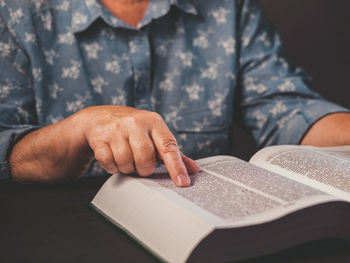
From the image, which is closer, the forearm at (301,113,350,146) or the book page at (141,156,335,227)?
the book page at (141,156,335,227)

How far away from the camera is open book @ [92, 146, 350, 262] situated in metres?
0.39

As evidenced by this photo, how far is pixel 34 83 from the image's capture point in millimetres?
973

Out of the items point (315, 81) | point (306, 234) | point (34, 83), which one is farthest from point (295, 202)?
point (315, 81)

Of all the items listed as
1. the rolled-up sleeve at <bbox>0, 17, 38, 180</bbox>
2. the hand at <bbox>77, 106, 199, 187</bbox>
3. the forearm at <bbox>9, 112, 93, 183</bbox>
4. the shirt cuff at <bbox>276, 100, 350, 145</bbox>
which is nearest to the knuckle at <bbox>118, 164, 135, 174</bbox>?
the hand at <bbox>77, 106, 199, 187</bbox>

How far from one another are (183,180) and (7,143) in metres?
0.39

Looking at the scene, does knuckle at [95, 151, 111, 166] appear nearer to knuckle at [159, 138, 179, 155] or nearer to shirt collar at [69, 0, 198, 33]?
knuckle at [159, 138, 179, 155]

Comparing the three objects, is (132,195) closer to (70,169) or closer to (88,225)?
(88,225)

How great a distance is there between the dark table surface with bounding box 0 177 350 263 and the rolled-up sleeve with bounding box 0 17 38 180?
34 cm

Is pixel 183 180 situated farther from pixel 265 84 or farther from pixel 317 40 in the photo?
pixel 317 40

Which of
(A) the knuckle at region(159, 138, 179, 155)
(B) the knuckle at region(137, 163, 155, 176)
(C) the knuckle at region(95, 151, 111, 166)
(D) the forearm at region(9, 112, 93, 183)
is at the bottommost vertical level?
(D) the forearm at region(9, 112, 93, 183)

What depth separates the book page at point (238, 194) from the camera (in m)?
0.40

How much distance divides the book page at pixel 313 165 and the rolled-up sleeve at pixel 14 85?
519mm

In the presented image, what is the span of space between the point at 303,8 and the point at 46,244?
148 centimetres

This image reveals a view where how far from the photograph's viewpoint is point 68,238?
0.45m
